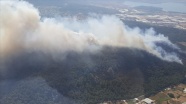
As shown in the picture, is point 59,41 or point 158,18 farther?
point 158,18

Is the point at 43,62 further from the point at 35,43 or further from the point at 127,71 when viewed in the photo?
the point at 127,71

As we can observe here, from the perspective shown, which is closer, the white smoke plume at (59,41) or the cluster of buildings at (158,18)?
the white smoke plume at (59,41)

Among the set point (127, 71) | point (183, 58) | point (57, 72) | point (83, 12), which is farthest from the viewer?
point (83, 12)

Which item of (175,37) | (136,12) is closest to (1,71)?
(175,37)

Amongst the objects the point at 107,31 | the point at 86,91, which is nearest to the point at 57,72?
the point at 86,91

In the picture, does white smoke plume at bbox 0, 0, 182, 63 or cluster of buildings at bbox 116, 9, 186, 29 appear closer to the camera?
white smoke plume at bbox 0, 0, 182, 63

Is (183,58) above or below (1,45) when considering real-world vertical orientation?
below

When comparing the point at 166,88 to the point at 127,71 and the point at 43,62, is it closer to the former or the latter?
the point at 127,71

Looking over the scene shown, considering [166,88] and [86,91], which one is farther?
[166,88]

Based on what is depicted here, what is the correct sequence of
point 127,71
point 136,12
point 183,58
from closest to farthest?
point 127,71 → point 183,58 → point 136,12
